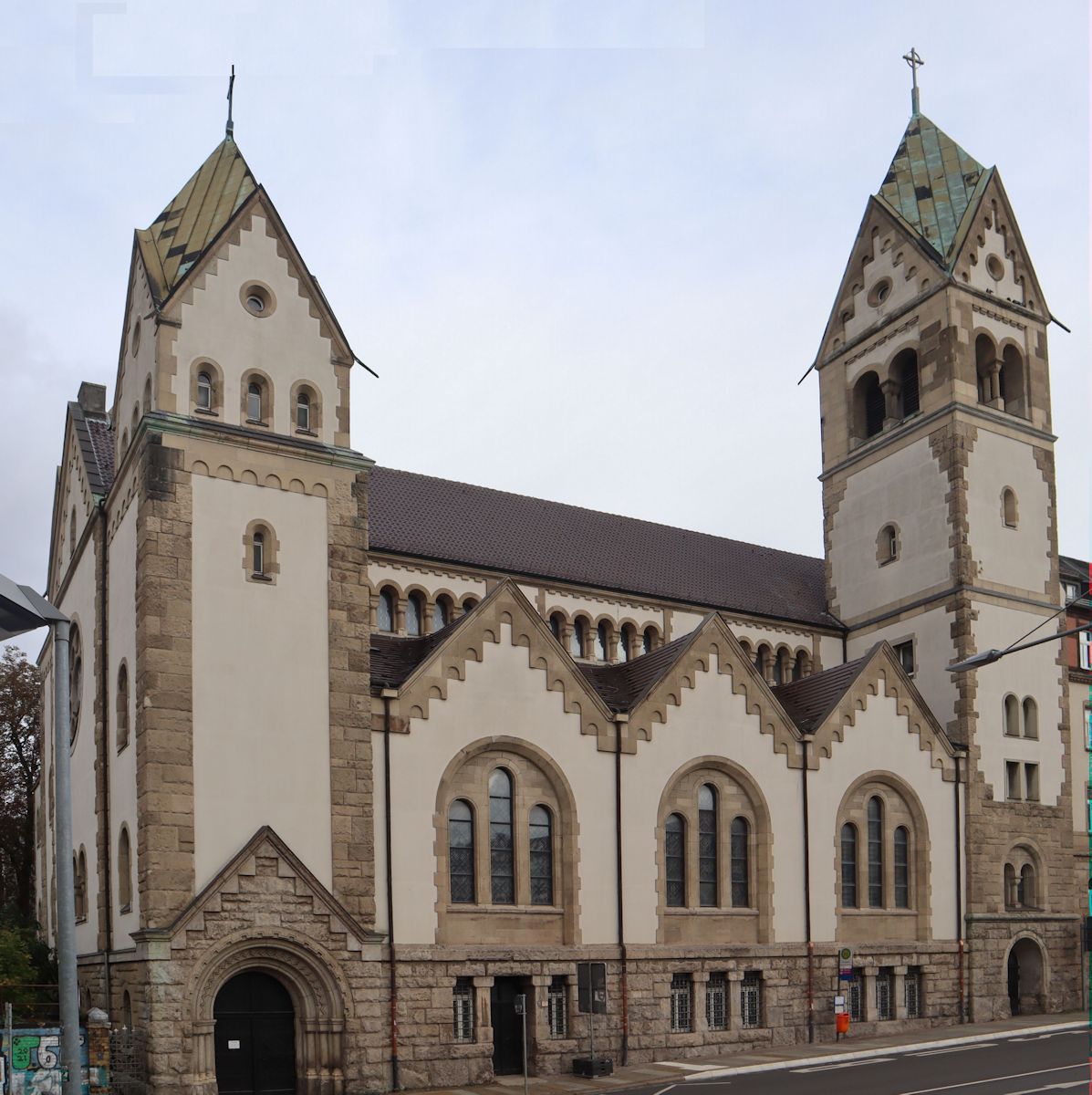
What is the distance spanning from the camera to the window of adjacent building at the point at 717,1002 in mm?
37719

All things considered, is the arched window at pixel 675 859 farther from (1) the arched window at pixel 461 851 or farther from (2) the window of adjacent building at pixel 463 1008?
(2) the window of adjacent building at pixel 463 1008

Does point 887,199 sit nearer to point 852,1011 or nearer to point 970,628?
point 970,628

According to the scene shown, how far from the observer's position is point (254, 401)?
33625 mm

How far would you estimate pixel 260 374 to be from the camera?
3366cm

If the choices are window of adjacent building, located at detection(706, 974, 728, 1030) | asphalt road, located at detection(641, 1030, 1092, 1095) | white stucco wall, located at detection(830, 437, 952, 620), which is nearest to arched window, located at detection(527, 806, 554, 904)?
window of adjacent building, located at detection(706, 974, 728, 1030)

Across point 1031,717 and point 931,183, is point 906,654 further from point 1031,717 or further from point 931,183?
point 931,183

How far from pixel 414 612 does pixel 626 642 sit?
7.68 meters

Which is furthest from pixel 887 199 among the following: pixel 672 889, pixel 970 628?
pixel 672 889

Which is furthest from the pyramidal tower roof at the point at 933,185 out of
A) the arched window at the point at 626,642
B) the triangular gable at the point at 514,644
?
the triangular gable at the point at 514,644

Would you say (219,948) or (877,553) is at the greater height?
(877,553)

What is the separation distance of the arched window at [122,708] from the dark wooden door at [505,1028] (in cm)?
1018

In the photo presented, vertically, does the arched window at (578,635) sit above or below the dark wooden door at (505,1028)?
above

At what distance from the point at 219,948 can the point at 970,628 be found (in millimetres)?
26550

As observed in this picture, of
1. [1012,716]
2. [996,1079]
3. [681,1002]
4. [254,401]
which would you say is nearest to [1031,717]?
[1012,716]
